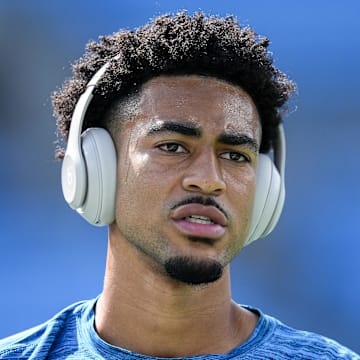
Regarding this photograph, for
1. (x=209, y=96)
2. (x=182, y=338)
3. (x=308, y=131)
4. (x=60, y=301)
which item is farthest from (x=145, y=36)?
(x=308, y=131)

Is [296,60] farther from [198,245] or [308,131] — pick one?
[198,245]

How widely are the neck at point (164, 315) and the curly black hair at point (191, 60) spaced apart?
17.1 inches

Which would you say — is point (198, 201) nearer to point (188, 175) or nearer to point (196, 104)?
point (188, 175)

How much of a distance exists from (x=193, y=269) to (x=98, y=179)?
0.35 meters

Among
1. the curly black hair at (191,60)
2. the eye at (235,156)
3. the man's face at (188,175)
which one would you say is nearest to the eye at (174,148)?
the man's face at (188,175)

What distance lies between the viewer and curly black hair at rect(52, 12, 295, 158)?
91.8 inches

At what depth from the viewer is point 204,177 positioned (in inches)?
84.6

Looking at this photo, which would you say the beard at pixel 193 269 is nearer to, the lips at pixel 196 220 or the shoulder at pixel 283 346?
the lips at pixel 196 220

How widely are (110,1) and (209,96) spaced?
9.41ft

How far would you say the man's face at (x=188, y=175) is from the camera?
214 centimetres

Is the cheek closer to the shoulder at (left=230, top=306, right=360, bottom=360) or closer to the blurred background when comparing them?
the shoulder at (left=230, top=306, right=360, bottom=360)

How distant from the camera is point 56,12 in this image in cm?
517

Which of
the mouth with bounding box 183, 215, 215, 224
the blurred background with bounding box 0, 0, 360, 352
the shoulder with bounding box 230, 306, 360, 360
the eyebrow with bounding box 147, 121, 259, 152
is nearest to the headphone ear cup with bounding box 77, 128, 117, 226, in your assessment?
the eyebrow with bounding box 147, 121, 259, 152

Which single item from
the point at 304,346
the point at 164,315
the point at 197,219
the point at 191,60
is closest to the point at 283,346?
the point at 304,346
